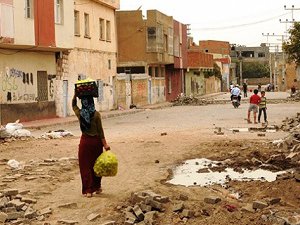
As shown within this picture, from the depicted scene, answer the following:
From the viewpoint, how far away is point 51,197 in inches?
348

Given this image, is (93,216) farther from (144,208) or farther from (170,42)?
(170,42)

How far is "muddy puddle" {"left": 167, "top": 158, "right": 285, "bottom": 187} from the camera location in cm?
1007

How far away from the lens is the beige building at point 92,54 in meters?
31.9

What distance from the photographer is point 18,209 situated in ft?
25.6

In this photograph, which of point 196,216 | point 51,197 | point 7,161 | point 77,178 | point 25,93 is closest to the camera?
point 196,216

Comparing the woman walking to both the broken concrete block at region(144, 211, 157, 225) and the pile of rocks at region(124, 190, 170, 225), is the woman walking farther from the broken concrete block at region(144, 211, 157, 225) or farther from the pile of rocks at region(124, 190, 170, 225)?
the broken concrete block at region(144, 211, 157, 225)

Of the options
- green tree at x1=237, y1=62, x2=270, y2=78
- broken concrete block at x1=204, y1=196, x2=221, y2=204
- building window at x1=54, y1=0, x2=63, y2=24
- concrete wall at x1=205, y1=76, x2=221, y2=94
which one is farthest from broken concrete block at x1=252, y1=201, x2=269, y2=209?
green tree at x1=237, y1=62, x2=270, y2=78

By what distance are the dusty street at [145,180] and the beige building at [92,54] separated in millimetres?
14287

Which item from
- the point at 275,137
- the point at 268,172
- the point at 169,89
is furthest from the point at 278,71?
the point at 268,172

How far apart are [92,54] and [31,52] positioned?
29.4 feet

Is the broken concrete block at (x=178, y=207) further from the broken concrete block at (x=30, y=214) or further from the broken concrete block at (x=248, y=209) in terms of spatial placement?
the broken concrete block at (x=30, y=214)

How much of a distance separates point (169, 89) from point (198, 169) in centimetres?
4781

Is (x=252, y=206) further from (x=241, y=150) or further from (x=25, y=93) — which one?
(x=25, y=93)

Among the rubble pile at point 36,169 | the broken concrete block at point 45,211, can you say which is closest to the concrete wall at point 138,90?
the rubble pile at point 36,169
